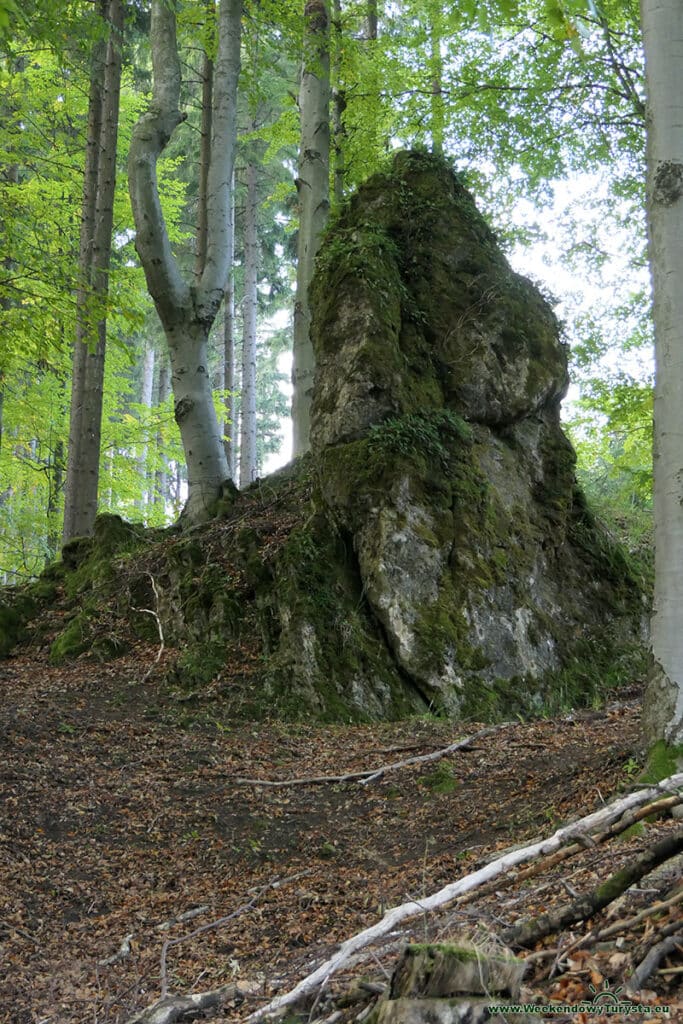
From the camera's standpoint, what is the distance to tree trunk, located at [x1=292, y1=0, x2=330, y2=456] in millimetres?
11562

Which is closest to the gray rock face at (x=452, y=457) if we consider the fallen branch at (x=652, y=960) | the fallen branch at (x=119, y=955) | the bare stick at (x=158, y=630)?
the bare stick at (x=158, y=630)

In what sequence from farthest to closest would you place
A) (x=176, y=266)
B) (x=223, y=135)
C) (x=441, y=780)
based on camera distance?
(x=223, y=135)
(x=176, y=266)
(x=441, y=780)

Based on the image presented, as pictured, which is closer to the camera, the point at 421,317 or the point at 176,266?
the point at 421,317

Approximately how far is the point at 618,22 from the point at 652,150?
307 inches

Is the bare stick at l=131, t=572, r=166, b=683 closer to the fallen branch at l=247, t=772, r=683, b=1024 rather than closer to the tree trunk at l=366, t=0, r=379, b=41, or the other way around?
the fallen branch at l=247, t=772, r=683, b=1024

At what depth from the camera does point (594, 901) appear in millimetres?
2654

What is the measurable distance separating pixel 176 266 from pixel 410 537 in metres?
4.68

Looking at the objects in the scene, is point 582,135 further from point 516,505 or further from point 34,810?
point 34,810

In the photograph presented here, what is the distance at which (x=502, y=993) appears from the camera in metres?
2.13

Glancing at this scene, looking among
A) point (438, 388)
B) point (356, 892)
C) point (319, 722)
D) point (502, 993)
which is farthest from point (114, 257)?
point (502, 993)

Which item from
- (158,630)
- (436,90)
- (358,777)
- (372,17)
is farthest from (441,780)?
(372,17)

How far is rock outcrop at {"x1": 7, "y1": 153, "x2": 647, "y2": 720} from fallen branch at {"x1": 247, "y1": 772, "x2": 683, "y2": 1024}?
12.7 feet

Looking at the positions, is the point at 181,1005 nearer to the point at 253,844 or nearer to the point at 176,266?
the point at 253,844

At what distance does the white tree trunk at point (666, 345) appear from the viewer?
3936 mm
